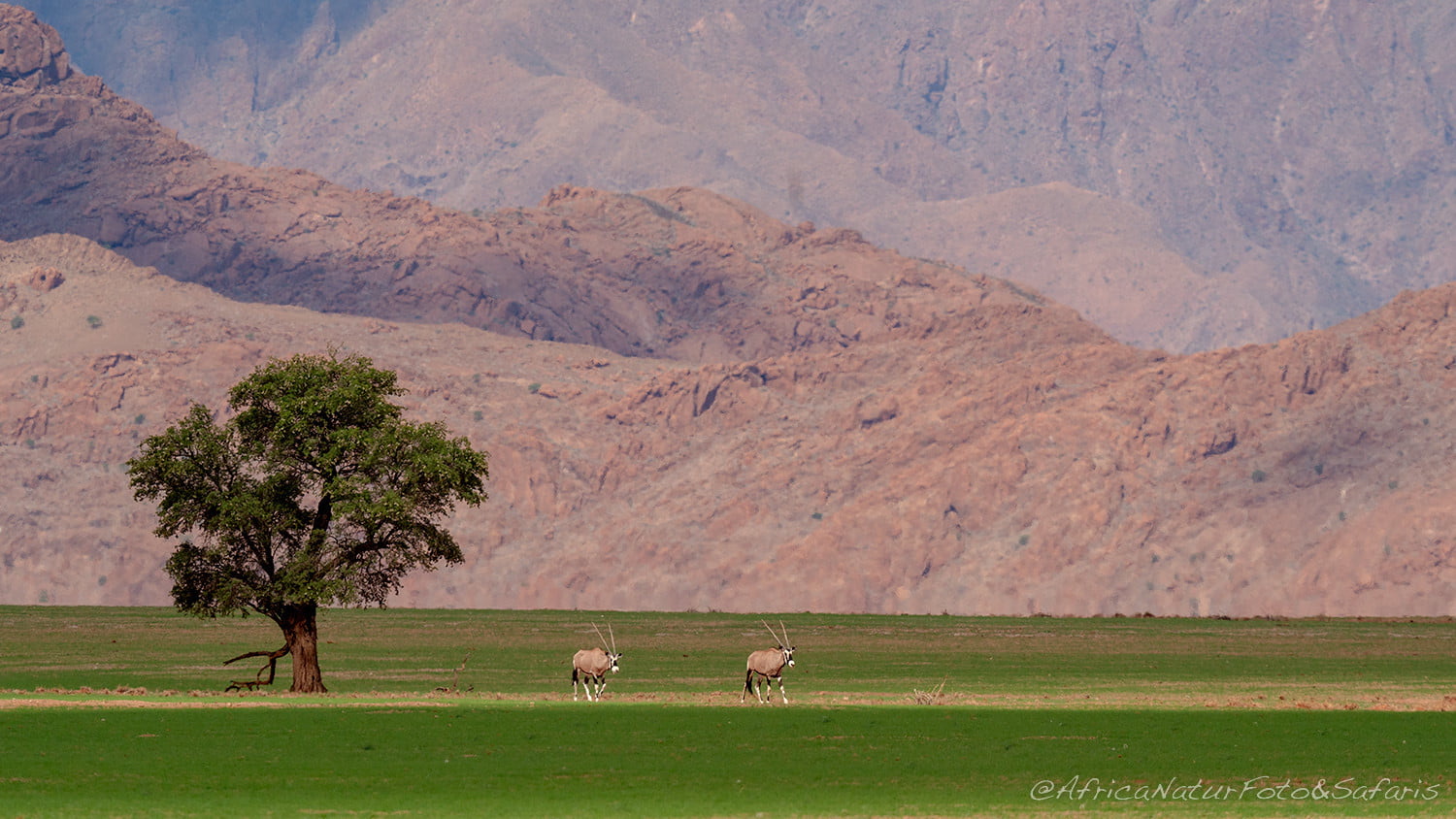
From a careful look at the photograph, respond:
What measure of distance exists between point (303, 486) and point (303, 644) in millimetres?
4476

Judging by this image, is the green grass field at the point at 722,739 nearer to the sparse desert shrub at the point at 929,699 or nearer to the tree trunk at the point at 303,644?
the sparse desert shrub at the point at 929,699

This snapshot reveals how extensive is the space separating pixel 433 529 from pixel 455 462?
6.05 ft

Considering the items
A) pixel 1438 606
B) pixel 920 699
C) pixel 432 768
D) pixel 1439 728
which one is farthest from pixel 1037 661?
pixel 1438 606

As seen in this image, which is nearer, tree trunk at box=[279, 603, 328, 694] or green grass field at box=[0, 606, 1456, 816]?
green grass field at box=[0, 606, 1456, 816]

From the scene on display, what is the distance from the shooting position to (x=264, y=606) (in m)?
53.8

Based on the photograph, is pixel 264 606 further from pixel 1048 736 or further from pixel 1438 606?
pixel 1438 606

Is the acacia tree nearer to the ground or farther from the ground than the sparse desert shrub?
farther from the ground

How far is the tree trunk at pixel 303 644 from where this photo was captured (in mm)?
54594

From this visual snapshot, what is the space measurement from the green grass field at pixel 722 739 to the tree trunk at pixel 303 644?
71 centimetres

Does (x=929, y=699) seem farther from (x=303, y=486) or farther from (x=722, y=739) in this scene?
(x=303, y=486)

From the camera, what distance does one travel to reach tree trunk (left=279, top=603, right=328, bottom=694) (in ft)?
179

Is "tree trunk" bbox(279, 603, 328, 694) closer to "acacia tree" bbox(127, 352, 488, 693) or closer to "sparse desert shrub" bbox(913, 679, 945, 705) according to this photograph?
"acacia tree" bbox(127, 352, 488, 693)

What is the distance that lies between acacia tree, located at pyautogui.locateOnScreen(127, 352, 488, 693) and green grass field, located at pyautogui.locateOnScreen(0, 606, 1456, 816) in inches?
128

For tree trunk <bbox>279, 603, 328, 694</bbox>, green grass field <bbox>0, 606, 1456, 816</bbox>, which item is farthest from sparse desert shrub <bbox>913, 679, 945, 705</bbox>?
tree trunk <bbox>279, 603, 328, 694</bbox>
